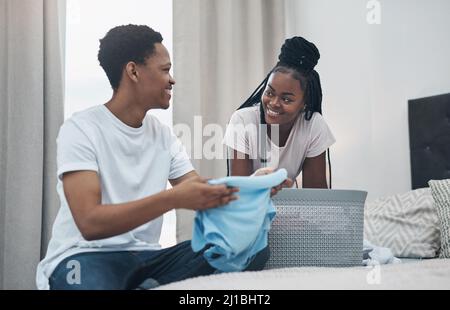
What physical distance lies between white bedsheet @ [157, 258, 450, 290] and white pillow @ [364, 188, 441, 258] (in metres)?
0.98

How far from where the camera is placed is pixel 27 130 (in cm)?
251

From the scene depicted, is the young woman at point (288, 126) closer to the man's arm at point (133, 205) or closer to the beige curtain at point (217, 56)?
the man's arm at point (133, 205)

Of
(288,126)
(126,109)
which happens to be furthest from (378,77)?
(126,109)

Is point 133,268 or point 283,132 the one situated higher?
point 283,132

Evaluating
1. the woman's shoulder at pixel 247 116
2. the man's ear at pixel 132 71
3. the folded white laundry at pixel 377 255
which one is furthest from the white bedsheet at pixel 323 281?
the woman's shoulder at pixel 247 116

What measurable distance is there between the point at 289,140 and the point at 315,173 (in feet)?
0.48

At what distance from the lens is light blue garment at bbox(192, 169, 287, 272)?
45.1 inches

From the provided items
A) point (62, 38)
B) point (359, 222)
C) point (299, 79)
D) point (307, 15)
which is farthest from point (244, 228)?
point (307, 15)

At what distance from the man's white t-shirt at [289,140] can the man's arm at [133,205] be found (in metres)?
0.79

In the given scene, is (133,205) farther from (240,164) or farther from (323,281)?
(240,164)

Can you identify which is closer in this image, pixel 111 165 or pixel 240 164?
pixel 111 165

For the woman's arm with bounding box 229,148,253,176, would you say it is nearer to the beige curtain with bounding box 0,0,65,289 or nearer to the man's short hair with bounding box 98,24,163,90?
the man's short hair with bounding box 98,24,163,90

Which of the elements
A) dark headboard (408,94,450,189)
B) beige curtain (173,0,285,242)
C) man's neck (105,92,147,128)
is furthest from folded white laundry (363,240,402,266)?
beige curtain (173,0,285,242)

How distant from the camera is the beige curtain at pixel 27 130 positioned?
8.04 ft
